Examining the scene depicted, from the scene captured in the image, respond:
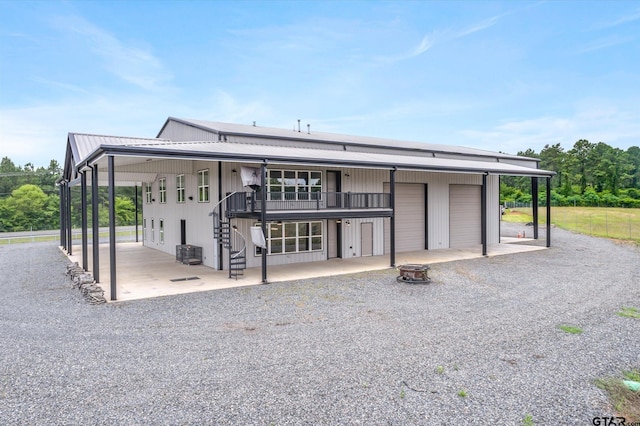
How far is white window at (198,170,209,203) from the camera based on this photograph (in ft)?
51.3

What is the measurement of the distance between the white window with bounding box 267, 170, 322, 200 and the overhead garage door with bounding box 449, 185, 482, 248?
893 cm

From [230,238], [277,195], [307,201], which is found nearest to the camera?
[230,238]

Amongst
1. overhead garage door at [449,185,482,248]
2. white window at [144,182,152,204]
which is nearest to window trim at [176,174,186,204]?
white window at [144,182,152,204]

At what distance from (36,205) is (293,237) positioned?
40.2 m

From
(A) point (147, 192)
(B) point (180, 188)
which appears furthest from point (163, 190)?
(A) point (147, 192)

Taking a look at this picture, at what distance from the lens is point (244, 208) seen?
539 inches

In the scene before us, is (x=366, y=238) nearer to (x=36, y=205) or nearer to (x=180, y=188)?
(x=180, y=188)

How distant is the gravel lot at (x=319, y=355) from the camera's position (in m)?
4.66

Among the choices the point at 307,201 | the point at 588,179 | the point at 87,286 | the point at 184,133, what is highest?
the point at 588,179

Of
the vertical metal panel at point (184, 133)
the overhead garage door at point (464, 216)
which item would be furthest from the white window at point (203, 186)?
the overhead garage door at point (464, 216)

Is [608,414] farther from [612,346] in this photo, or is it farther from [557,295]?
[557,295]

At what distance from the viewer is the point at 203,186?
15898 mm

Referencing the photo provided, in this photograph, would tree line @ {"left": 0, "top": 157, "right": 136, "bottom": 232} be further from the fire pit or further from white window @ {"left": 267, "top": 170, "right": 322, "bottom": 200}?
the fire pit

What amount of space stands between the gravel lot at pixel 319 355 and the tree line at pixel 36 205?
37038 mm
